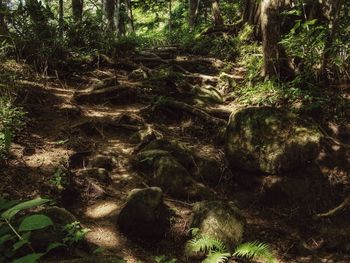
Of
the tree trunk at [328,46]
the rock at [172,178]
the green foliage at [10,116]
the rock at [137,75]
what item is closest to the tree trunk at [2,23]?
the green foliage at [10,116]

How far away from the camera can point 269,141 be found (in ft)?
20.9

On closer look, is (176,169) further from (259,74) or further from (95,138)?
(259,74)

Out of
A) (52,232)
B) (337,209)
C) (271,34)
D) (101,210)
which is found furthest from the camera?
(271,34)

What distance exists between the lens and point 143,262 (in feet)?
15.3

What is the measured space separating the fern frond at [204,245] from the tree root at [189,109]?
350cm

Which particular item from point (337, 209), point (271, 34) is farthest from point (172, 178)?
point (271, 34)

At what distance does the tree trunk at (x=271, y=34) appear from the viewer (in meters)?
8.07

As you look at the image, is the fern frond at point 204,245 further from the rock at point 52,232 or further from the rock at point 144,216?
the rock at point 52,232

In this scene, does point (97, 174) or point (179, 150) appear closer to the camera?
point (97, 174)

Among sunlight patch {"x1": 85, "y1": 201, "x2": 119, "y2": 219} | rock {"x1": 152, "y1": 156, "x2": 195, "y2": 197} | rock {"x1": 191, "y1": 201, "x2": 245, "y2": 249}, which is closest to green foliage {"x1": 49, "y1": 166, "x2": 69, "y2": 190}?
sunlight patch {"x1": 85, "y1": 201, "x2": 119, "y2": 219}

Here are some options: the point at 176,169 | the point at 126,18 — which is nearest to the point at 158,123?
the point at 176,169

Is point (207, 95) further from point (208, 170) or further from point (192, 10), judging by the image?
point (192, 10)

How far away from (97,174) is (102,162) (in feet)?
1.15

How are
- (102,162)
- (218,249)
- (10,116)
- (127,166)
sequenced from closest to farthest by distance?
(218,249)
(10,116)
(102,162)
(127,166)
